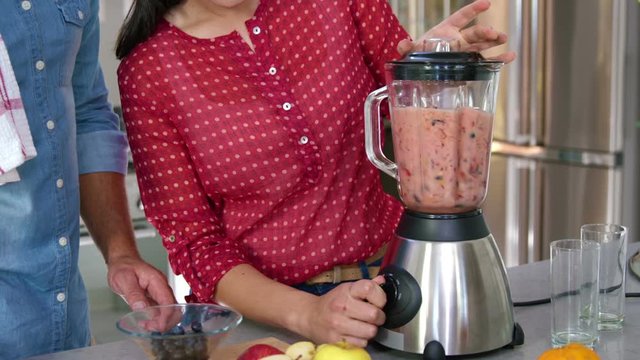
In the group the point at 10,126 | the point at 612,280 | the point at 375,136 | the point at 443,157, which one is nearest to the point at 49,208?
the point at 10,126

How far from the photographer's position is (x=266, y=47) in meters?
1.49

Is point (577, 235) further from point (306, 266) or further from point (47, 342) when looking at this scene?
point (47, 342)

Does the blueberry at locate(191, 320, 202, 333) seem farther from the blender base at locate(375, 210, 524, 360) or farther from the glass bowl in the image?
the blender base at locate(375, 210, 524, 360)

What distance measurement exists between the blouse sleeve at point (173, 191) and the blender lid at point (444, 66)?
0.42 metres

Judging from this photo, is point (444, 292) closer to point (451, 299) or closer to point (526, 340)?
point (451, 299)

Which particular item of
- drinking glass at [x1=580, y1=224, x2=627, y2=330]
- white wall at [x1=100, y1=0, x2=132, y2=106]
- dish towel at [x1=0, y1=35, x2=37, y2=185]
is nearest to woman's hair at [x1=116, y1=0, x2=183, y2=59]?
dish towel at [x1=0, y1=35, x2=37, y2=185]

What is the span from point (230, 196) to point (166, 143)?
0.13 m

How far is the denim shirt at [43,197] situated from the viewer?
135 centimetres

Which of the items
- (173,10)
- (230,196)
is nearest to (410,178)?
(230,196)

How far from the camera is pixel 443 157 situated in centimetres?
119

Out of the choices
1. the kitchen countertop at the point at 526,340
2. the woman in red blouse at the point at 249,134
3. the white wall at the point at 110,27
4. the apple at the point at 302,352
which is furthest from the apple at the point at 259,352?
the white wall at the point at 110,27

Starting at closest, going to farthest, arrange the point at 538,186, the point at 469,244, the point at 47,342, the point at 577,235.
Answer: the point at 469,244, the point at 47,342, the point at 577,235, the point at 538,186

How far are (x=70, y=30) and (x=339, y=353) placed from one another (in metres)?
0.71

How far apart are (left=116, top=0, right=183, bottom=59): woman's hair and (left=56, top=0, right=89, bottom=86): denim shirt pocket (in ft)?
0.23
